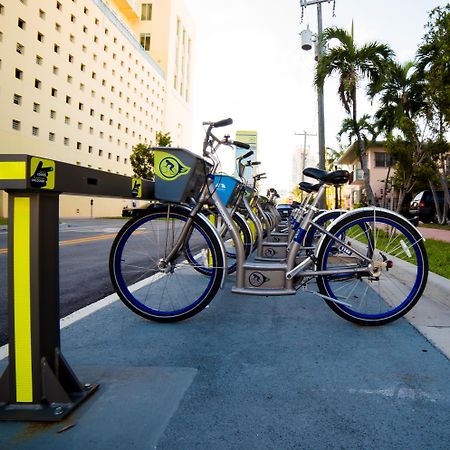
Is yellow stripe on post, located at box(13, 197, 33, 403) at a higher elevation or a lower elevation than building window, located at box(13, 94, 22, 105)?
lower

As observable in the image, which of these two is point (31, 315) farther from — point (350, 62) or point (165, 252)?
point (350, 62)

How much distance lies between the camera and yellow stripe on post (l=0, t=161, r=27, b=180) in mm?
1629

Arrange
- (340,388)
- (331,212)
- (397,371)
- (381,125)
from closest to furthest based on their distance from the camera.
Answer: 1. (340,388)
2. (397,371)
3. (331,212)
4. (381,125)

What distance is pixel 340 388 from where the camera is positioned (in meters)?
2.05

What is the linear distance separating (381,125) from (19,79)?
25530mm

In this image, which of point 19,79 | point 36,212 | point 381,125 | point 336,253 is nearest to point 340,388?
point 336,253

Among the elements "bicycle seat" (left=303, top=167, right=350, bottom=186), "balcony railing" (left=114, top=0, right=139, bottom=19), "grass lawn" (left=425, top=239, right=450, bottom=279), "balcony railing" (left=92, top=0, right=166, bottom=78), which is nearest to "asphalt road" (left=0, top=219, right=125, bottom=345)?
"bicycle seat" (left=303, top=167, right=350, bottom=186)

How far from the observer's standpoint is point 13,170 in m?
1.64

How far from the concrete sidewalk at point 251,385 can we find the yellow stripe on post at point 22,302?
0.61 feet

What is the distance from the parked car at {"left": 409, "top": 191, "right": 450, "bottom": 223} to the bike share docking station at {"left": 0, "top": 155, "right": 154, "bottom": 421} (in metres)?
21.1

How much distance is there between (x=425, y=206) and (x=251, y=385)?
22.2 metres

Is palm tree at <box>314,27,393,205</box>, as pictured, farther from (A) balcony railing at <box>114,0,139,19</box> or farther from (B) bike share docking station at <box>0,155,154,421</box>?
(A) balcony railing at <box>114,0,139,19</box>

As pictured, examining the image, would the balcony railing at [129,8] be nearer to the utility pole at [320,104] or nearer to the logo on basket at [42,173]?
the utility pole at [320,104]

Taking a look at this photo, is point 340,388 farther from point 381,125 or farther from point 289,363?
point 381,125
